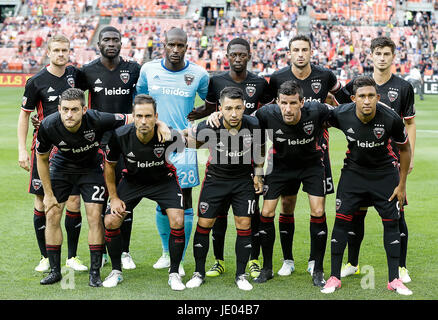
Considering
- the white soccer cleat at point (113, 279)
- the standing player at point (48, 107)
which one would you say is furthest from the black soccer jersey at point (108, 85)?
the white soccer cleat at point (113, 279)

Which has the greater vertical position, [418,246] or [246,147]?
[246,147]

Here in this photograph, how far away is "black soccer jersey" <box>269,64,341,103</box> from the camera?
7297 mm

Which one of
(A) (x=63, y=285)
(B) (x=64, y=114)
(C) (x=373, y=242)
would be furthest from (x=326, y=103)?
(A) (x=63, y=285)

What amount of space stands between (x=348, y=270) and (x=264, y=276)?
101 centimetres

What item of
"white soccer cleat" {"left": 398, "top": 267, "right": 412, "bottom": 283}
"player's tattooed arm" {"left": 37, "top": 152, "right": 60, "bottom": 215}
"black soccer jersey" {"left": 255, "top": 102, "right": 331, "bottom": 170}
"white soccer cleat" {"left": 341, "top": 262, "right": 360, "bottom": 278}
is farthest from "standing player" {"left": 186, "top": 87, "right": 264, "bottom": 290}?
"white soccer cleat" {"left": 398, "top": 267, "right": 412, "bottom": 283}

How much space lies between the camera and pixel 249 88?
7305mm

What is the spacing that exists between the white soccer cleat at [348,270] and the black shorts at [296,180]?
36.6 inches

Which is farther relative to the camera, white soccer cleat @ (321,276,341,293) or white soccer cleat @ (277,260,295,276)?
white soccer cleat @ (277,260,295,276)

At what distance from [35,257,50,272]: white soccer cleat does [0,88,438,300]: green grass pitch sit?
91 millimetres

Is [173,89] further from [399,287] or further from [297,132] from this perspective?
[399,287]

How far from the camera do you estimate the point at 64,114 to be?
256 inches

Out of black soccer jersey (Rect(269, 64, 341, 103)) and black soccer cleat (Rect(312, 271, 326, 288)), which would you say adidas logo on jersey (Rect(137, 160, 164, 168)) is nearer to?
black soccer jersey (Rect(269, 64, 341, 103))

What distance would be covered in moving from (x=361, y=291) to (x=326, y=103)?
2259 millimetres

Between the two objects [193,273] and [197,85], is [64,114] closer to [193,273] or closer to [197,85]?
[197,85]
